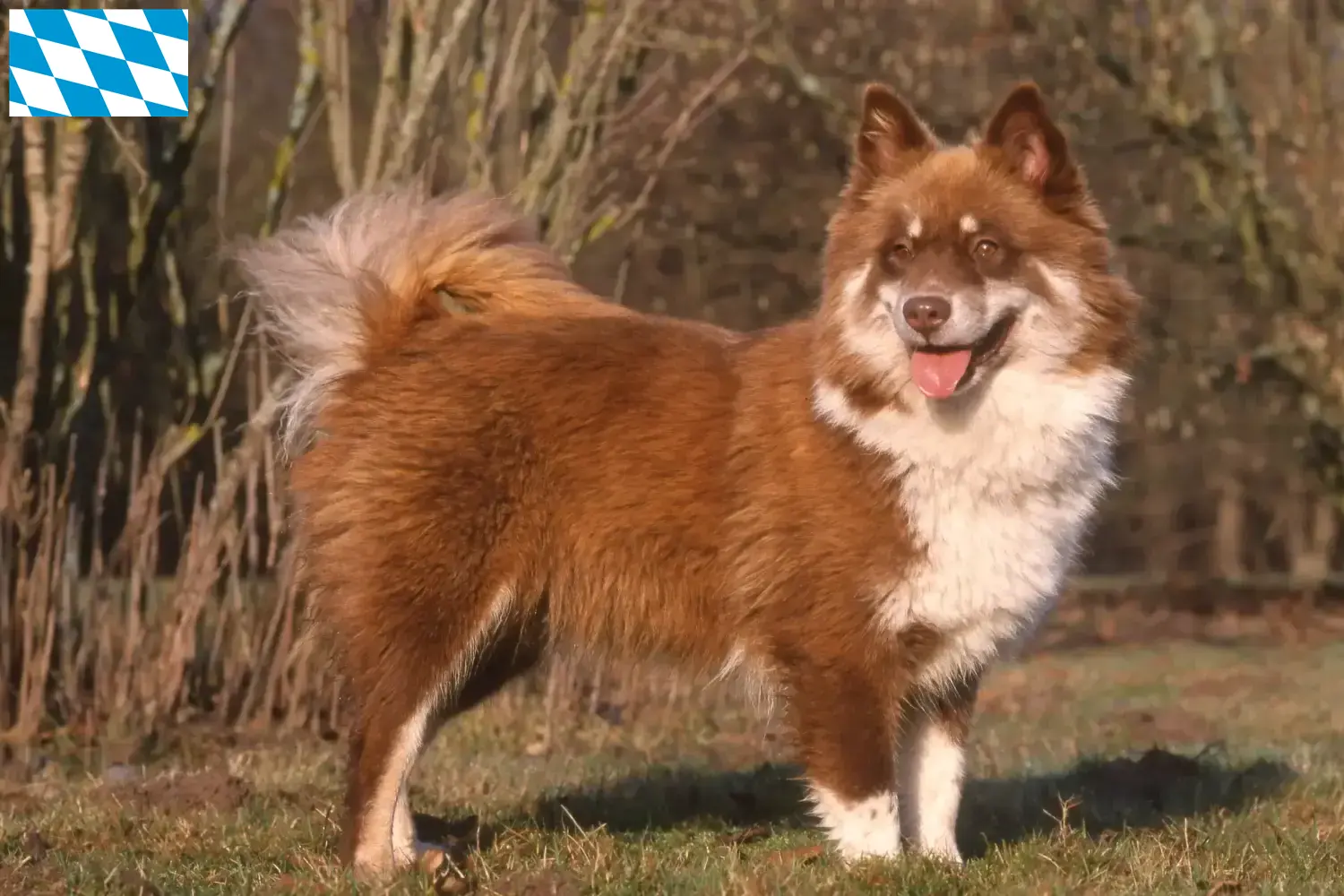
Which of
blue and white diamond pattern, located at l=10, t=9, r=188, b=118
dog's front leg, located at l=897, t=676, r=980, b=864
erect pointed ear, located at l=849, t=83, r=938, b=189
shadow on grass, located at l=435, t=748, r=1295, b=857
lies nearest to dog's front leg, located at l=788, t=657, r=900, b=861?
dog's front leg, located at l=897, t=676, r=980, b=864

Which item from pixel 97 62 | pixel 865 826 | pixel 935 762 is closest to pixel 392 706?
pixel 865 826

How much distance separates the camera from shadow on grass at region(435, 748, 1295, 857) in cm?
565

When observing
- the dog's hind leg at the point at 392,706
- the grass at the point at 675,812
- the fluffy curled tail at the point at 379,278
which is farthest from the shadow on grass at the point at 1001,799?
the fluffy curled tail at the point at 379,278

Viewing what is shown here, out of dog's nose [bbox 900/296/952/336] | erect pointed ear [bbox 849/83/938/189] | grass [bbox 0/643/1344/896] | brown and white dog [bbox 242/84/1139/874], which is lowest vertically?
grass [bbox 0/643/1344/896]

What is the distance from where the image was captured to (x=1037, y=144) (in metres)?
4.78

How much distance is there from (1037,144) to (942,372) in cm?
82

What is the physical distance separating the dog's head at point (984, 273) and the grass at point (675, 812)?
1469 mm

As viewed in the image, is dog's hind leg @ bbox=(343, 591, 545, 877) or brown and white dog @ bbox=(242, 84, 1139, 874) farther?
dog's hind leg @ bbox=(343, 591, 545, 877)

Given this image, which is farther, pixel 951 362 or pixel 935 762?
pixel 935 762

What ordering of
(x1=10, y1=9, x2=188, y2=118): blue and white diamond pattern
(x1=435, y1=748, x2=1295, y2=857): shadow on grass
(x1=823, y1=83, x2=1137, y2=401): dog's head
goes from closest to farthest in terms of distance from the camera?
(x1=823, y1=83, x2=1137, y2=401): dog's head < (x1=435, y1=748, x2=1295, y2=857): shadow on grass < (x1=10, y1=9, x2=188, y2=118): blue and white diamond pattern

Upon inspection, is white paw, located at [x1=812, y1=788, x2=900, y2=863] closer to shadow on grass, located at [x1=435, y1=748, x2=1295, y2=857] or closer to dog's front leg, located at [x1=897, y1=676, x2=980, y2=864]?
dog's front leg, located at [x1=897, y1=676, x2=980, y2=864]

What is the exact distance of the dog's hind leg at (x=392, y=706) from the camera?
4781 millimetres

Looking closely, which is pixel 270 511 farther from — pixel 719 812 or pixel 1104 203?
pixel 1104 203

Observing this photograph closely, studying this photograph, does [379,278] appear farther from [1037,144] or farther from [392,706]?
[1037,144]
